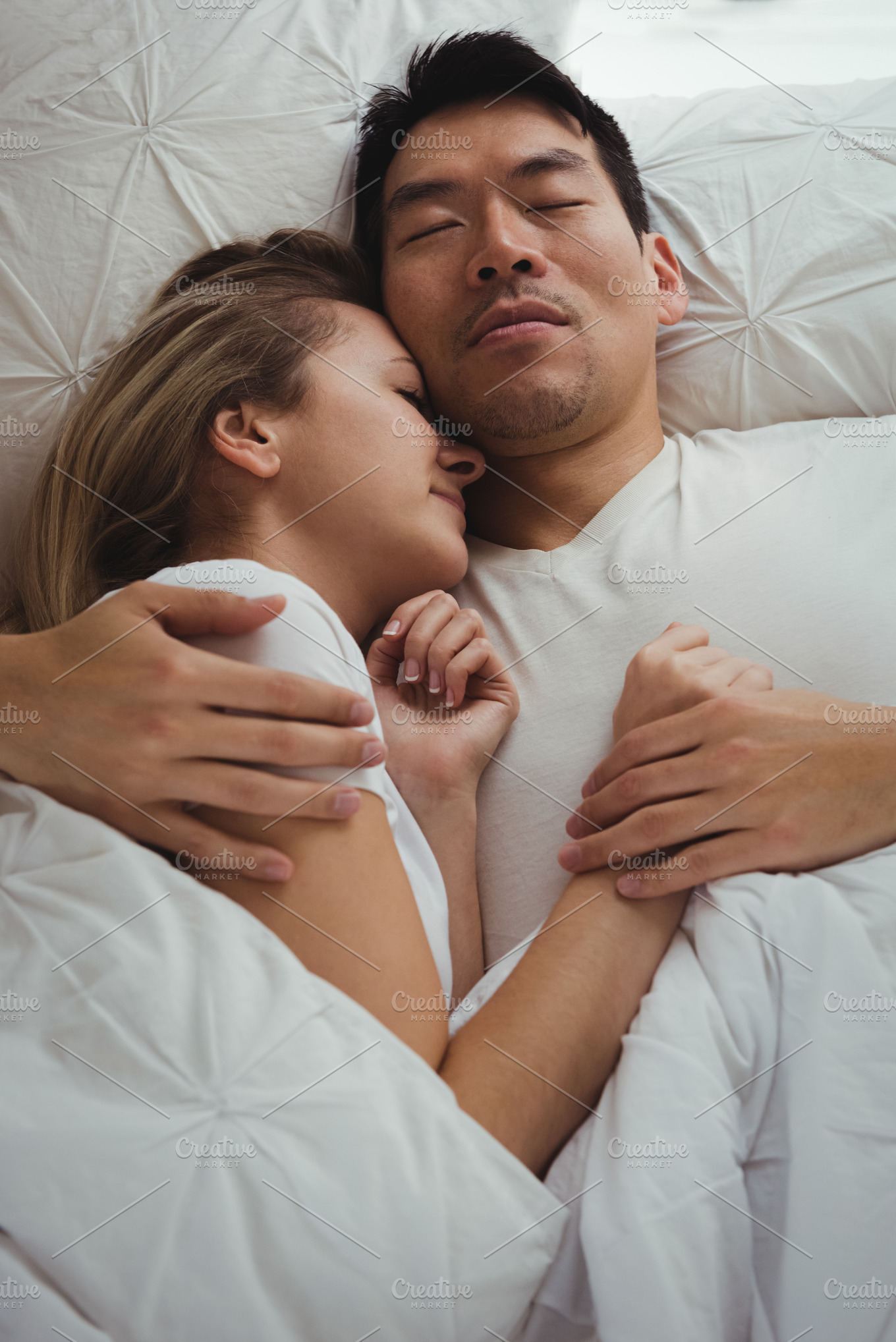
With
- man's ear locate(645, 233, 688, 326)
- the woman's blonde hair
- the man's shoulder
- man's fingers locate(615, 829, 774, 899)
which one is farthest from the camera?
man's ear locate(645, 233, 688, 326)

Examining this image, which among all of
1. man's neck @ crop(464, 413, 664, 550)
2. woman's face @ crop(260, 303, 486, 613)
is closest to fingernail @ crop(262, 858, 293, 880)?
woman's face @ crop(260, 303, 486, 613)

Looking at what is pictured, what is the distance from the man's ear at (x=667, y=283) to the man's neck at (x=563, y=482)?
195 mm

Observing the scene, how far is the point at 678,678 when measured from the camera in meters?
0.99

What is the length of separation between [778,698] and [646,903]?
264 mm

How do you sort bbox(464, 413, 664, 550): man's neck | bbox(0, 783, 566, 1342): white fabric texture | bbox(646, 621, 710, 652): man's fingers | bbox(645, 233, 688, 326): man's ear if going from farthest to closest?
A: bbox(645, 233, 688, 326): man's ear → bbox(464, 413, 664, 550): man's neck → bbox(646, 621, 710, 652): man's fingers → bbox(0, 783, 566, 1342): white fabric texture

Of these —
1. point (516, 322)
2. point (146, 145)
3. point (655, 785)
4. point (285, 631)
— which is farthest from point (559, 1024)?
point (146, 145)

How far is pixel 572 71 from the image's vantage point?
1581mm

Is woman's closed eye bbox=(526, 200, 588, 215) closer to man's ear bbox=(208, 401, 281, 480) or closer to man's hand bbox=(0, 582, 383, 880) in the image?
man's ear bbox=(208, 401, 281, 480)

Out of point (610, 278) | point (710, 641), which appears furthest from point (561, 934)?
point (610, 278)

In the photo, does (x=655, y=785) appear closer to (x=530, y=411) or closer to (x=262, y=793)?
(x=262, y=793)

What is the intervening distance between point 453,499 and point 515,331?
0.25 meters

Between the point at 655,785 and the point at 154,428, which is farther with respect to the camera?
the point at 154,428

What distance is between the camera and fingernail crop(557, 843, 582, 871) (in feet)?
3.14

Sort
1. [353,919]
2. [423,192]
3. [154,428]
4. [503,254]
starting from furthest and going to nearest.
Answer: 1. [423,192]
2. [503,254]
3. [154,428]
4. [353,919]
